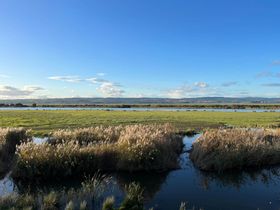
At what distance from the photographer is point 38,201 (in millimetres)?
11977

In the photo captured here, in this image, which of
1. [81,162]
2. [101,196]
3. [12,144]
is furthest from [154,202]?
[12,144]

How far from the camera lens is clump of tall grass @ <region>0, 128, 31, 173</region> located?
18.6 metres

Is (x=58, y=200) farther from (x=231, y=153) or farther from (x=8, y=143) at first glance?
(x=8, y=143)

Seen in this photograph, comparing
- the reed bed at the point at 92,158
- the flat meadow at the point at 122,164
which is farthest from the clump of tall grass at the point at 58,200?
the reed bed at the point at 92,158

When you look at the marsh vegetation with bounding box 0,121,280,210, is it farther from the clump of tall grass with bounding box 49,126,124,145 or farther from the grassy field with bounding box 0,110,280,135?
the grassy field with bounding box 0,110,280,135

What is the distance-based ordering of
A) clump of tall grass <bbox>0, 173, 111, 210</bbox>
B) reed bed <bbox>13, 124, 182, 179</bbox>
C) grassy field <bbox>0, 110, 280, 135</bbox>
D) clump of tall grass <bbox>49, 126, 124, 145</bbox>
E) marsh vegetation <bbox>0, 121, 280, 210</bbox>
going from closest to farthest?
1. clump of tall grass <bbox>0, 173, 111, 210</bbox>
2. marsh vegetation <bbox>0, 121, 280, 210</bbox>
3. reed bed <bbox>13, 124, 182, 179</bbox>
4. clump of tall grass <bbox>49, 126, 124, 145</bbox>
5. grassy field <bbox>0, 110, 280, 135</bbox>

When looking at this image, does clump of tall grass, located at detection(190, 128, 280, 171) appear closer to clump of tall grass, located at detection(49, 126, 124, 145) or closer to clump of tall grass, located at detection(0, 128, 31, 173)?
clump of tall grass, located at detection(49, 126, 124, 145)

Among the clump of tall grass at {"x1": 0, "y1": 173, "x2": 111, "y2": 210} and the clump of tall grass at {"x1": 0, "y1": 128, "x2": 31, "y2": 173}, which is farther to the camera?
the clump of tall grass at {"x1": 0, "y1": 128, "x2": 31, "y2": 173}

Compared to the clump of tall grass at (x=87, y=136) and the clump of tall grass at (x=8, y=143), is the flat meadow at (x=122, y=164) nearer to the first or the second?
the clump of tall grass at (x=8, y=143)

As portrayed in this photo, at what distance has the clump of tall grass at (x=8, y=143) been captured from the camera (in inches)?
731

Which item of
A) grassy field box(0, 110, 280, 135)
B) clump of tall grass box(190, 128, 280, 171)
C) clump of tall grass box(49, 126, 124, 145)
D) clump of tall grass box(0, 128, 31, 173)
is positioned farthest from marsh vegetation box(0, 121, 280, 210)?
grassy field box(0, 110, 280, 135)

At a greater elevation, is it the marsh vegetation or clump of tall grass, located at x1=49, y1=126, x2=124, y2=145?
clump of tall grass, located at x1=49, y1=126, x2=124, y2=145

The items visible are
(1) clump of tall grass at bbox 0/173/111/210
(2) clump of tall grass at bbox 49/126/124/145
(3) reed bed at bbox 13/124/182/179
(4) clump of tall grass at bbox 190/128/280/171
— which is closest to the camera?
(1) clump of tall grass at bbox 0/173/111/210

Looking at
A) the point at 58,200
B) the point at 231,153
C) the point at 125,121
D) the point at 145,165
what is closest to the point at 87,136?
the point at 145,165
